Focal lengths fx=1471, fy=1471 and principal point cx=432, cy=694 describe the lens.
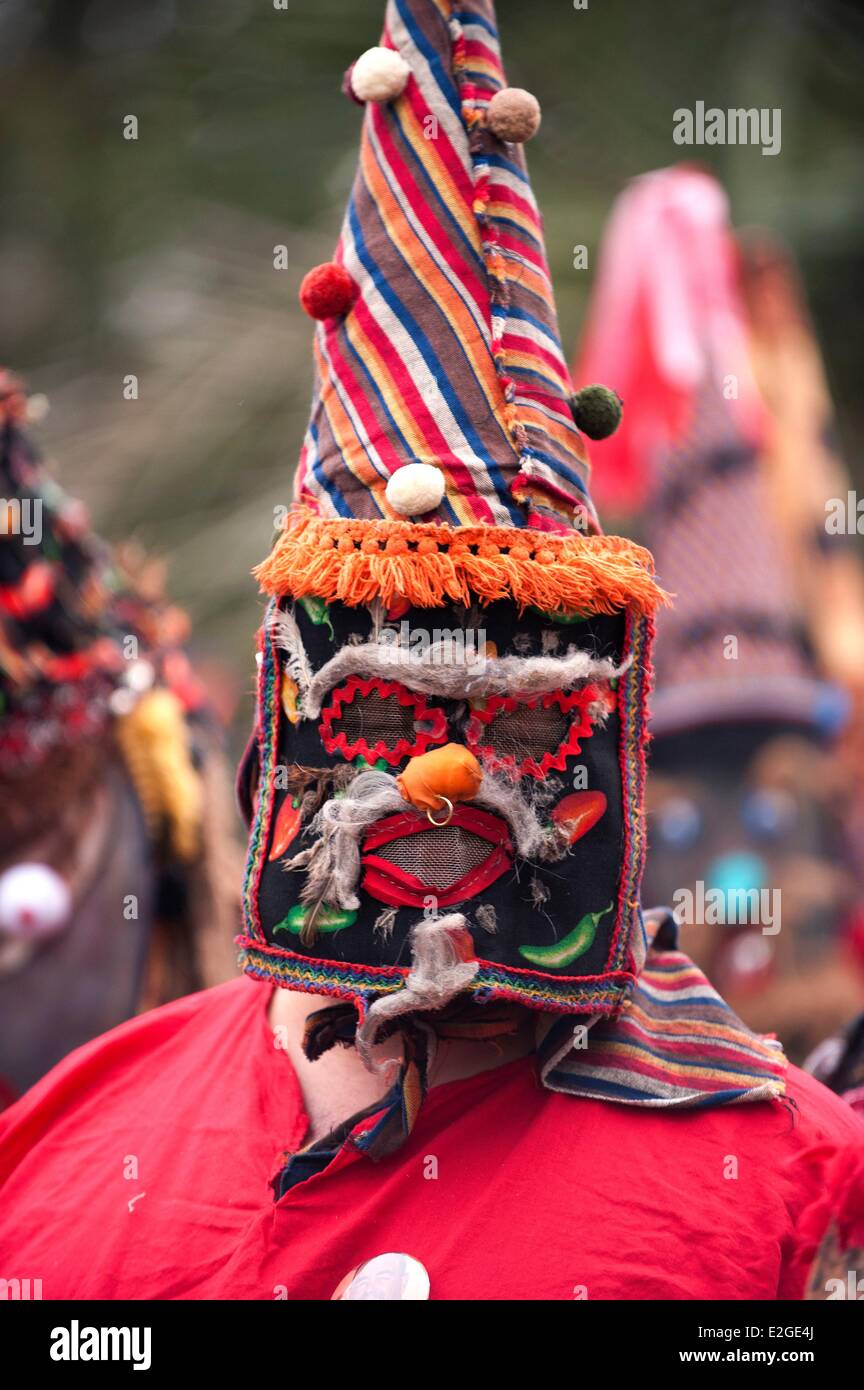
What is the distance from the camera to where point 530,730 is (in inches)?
76.9

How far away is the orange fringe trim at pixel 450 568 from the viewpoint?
6.09 ft

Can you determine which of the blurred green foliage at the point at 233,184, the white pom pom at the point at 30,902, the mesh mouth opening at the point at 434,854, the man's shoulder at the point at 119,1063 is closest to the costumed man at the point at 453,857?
the mesh mouth opening at the point at 434,854

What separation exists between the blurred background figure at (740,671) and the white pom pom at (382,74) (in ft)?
8.79

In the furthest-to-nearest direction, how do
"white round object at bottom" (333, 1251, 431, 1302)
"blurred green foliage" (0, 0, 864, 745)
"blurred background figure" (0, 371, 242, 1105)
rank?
"blurred green foliage" (0, 0, 864, 745)
"blurred background figure" (0, 371, 242, 1105)
"white round object at bottom" (333, 1251, 431, 1302)

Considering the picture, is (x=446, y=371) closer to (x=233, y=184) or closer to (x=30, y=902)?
(x=30, y=902)

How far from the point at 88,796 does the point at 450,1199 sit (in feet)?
5.77

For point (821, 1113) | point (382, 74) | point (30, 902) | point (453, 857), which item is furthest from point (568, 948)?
point (30, 902)

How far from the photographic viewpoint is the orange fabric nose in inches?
72.5

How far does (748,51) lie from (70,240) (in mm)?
5026

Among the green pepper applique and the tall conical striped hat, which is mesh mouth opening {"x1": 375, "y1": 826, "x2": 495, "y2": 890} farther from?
the tall conical striped hat

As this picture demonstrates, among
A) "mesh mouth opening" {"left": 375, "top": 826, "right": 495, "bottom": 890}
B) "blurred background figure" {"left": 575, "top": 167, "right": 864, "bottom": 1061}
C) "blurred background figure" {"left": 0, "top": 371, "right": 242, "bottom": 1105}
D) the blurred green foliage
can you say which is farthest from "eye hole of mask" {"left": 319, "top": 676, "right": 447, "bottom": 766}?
the blurred green foliage

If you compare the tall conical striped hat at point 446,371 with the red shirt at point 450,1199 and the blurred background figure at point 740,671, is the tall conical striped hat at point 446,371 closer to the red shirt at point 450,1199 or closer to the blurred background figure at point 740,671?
the red shirt at point 450,1199

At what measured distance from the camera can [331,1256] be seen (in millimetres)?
1867
